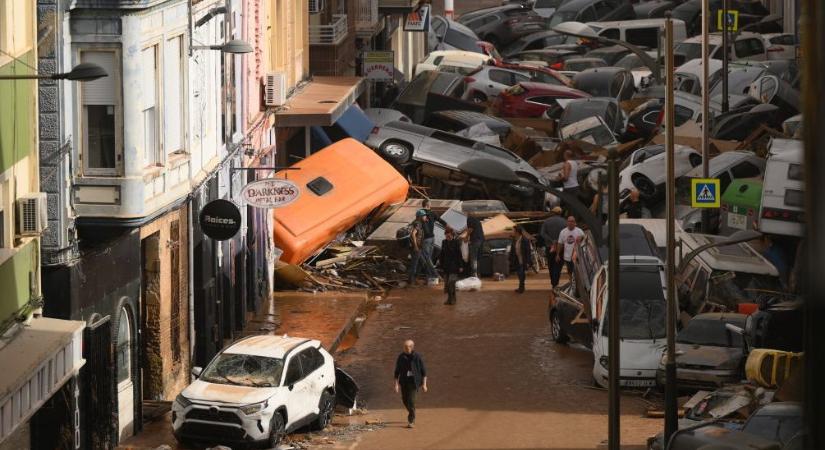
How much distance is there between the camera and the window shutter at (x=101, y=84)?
61.1ft

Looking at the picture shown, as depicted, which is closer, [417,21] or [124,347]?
[124,347]

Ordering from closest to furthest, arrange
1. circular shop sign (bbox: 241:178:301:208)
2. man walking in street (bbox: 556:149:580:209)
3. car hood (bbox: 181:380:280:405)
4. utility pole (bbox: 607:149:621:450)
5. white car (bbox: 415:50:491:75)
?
utility pole (bbox: 607:149:621:450) → car hood (bbox: 181:380:280:405) → circular shop sign (bbox: 241:178:301:208) → man walking in street (bbox: 556:149:580:209) → white car (bbox: 415:50:491:75)

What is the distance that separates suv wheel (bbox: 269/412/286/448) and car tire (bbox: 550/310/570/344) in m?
7.79

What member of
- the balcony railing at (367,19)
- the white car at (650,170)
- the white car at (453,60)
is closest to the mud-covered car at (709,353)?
the white car at (650,170)

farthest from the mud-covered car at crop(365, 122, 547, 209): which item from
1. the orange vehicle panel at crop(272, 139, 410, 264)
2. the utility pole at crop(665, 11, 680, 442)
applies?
the utility pole at crop(665, 11, 680, 442)

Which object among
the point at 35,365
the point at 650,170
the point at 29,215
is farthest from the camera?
the point at 650,170

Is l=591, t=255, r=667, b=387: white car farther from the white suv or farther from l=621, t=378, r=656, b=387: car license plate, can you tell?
the white suv

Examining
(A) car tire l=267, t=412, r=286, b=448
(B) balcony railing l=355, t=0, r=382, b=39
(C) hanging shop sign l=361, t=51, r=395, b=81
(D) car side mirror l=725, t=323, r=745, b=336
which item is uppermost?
(B) balcony railing l=355, t=0, r=382, b=39

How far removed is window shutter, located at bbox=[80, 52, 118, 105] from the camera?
18.6 meters

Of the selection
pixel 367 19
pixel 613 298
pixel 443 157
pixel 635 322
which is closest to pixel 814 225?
pixel 613 298

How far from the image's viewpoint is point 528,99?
49.6 m

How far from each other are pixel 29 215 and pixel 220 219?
7.27 meters

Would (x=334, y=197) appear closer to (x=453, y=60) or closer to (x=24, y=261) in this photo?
(x=24, y=261)

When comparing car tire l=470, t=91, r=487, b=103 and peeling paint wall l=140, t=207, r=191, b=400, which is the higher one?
car tire l=470, t=91, r=487, b=103
